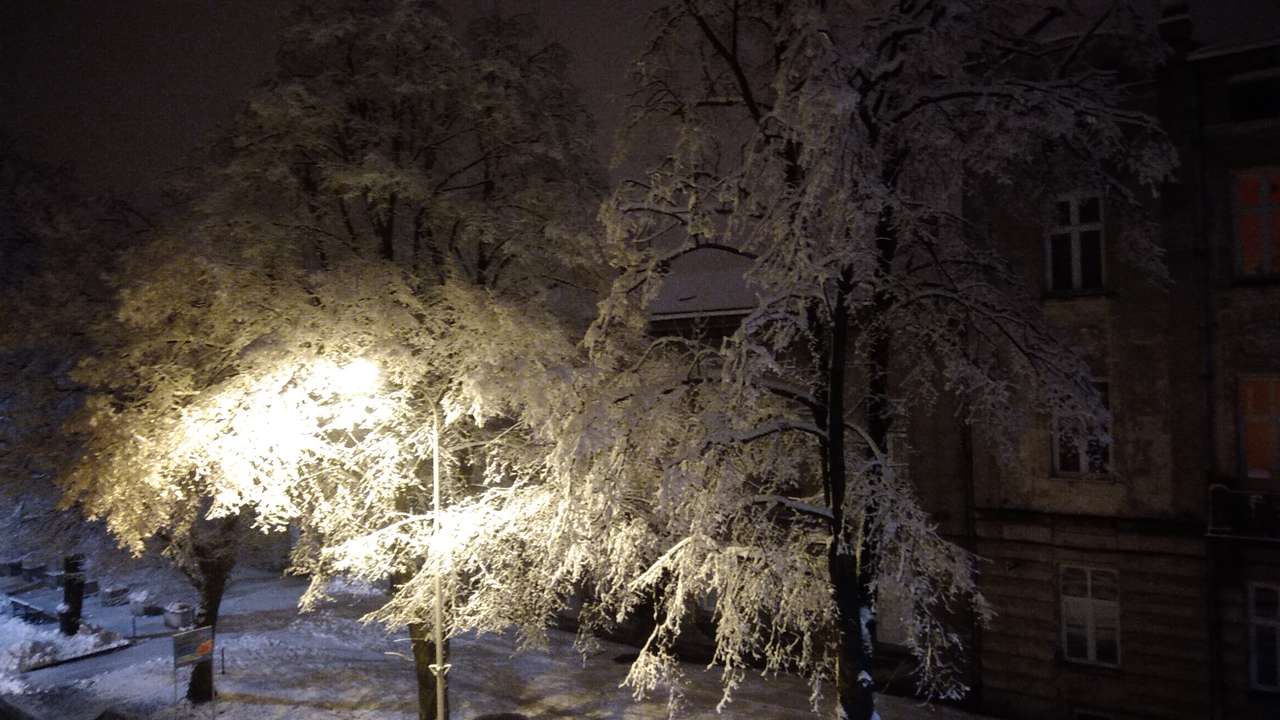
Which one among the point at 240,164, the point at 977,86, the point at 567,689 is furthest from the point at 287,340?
the point at 567,689

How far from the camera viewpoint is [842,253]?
7.64 metres

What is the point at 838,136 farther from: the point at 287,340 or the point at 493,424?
the point at 493,424

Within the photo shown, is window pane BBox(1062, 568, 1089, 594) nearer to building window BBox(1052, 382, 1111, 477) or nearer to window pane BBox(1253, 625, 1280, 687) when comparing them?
building window BBox(1052, 382, 1111, 477)

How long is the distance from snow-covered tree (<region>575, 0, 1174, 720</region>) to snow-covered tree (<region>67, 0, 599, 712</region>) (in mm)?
3905

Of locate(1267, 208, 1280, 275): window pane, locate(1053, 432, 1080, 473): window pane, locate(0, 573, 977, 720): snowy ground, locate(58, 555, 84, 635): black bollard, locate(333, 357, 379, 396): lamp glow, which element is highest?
locate(1267, 208, 1280, 275): window pane

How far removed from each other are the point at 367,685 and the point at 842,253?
16.0 m

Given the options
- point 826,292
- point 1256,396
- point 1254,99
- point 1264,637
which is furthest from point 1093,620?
point 826,292

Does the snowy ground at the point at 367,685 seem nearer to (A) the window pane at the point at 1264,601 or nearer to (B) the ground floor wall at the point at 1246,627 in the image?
(B) the ground floor wall at the point at 1246,627

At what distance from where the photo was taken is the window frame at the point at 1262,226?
1364 cm

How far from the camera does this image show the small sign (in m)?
13.5

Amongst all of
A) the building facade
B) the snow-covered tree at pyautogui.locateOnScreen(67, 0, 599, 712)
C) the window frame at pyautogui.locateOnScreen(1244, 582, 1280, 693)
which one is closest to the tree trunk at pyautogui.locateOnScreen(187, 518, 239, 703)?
the snow-covered tree at pyautogui.locateOnScreen(67, 0, 599, 712)

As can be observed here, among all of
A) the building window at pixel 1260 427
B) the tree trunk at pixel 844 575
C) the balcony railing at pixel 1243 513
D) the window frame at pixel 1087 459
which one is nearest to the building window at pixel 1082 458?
the window frame at pixel 1087 459

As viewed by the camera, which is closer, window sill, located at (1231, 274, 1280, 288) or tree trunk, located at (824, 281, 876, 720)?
tree trunk, located at (824, 281, 876, 720)

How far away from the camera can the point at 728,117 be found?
33.3ft
